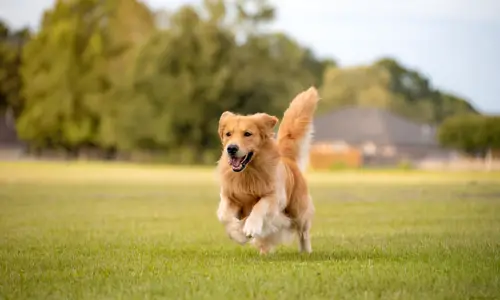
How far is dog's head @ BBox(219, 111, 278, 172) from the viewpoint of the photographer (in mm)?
7902

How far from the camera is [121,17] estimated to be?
63.2m

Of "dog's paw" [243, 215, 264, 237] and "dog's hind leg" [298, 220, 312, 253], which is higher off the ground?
"dog's paw" [243, 215, 264, 237]

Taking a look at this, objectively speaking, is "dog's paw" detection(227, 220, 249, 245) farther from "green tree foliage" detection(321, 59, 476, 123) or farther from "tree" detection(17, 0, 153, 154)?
"green tree foliage" detection(321, 59, 476, 123)

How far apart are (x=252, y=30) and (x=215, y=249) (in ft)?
168

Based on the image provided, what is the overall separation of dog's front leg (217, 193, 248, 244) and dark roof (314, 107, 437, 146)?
67286 mm

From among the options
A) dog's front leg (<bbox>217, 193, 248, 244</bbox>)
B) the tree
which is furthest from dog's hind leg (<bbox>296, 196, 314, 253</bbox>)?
the tree

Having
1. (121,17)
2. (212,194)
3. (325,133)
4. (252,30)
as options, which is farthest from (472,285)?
(325,133)

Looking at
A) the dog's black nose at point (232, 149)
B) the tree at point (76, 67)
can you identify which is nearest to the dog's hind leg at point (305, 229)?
the dog's black nose at point (232, 149)

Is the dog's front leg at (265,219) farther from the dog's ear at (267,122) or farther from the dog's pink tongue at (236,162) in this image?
the dog's ear at (267,122)

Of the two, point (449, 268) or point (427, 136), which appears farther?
point (427, 136)

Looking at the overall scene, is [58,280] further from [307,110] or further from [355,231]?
[355,231]

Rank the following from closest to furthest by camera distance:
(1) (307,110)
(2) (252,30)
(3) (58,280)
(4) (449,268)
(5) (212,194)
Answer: (3) (58,280)
(4) (449,268)
(1) (307,110)
(5) (212,194)
(2) (252,30)

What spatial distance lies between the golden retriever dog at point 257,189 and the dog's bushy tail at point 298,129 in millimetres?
599

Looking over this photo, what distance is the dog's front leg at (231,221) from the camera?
7756 mm
